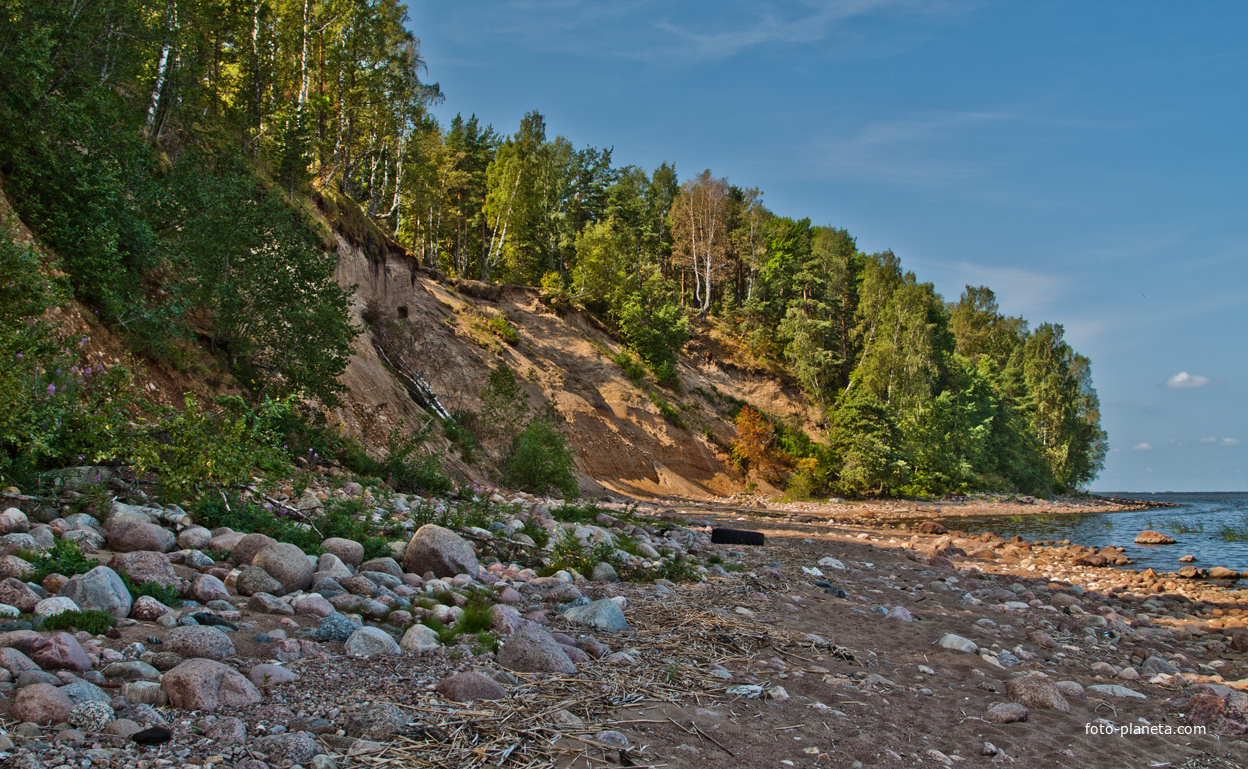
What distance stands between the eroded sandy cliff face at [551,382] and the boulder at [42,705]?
14.1 m

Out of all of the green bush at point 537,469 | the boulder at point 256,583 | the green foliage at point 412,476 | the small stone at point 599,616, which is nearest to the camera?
the boulder at point 256,583

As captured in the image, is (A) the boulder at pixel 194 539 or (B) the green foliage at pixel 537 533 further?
(B) the green foliage at pixel 537 533

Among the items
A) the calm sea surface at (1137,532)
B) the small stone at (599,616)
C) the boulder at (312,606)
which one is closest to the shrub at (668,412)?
the calm sea surface at (1137,532)

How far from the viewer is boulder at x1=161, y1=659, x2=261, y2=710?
292 centimetres

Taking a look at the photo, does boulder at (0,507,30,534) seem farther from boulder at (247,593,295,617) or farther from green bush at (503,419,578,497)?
A: green bush at (503,419,578,497)

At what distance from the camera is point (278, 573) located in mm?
4996

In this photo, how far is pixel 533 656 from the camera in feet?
13.4

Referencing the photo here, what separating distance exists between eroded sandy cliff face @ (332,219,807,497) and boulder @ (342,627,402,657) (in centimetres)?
1298

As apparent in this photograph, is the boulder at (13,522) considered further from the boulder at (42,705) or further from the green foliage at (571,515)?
the green foliage at (571,515)

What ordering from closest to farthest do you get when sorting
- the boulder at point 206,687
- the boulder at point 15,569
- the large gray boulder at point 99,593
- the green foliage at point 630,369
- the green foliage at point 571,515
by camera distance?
the boulder at point 206,687 < the large gray boulder at point 99,593 < the boulder at point 15,569 < the green foliage at point 571,515 < the green foliage at point 630,369

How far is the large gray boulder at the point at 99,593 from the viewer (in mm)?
3818

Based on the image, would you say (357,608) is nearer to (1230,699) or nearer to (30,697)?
(30,697)

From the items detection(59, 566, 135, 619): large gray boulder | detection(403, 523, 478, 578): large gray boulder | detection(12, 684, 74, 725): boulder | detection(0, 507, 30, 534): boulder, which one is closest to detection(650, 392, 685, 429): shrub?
detection(403, 523, 478, 578): large gray boulder

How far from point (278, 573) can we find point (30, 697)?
2423 mm
